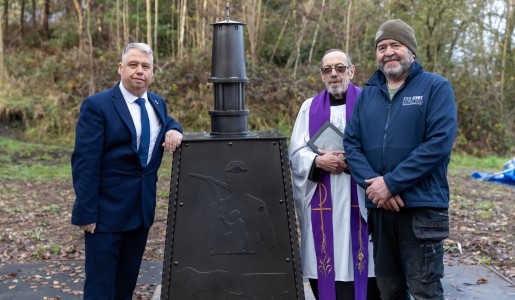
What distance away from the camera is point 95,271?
3.91 m

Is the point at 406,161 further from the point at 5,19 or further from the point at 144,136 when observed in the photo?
the point at 5,19

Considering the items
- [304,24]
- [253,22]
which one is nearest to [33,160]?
[253,22]

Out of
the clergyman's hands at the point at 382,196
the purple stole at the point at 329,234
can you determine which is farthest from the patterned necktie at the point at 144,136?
the clergyman's hands at the point at 382,196

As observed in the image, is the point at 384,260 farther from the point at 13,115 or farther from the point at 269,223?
the point at 13,115

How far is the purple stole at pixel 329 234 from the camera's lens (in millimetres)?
4344

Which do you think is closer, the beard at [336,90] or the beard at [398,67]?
the beard at [398,67]

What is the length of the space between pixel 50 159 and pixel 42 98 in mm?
3797

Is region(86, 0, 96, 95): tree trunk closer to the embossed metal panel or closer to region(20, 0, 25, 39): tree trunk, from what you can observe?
region(20, 0, 25, 39): tree trunk

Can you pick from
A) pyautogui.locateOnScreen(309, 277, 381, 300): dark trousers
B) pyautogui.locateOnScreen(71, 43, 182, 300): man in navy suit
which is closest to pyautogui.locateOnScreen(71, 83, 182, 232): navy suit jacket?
pyautogui.locateOnScreen(71, 43, 182, 300): man in navy suit

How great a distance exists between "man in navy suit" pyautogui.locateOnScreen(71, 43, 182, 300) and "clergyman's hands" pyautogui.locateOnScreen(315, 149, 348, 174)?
0.90 meters

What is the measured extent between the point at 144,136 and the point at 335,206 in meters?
1.30

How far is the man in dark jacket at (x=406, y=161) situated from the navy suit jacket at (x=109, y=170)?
1.22 m

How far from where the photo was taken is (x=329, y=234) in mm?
4371

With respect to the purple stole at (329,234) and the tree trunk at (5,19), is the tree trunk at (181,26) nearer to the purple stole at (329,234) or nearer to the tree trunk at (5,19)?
the tree trunk at (5,19)
